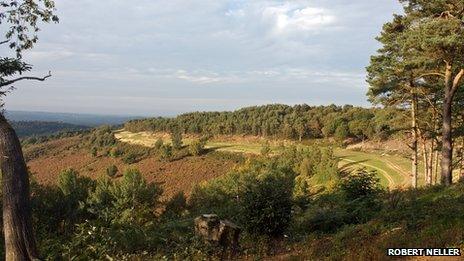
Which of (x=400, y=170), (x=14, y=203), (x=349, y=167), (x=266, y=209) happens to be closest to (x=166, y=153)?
(x=349, y=167)

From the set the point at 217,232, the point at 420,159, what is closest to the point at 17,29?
the point at 217,232

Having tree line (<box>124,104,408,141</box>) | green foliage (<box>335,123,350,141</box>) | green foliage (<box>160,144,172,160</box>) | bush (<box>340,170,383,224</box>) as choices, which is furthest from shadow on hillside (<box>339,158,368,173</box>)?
green foliage (<box>160,144,172,160</box>)

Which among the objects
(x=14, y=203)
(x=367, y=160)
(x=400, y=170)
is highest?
(x=14, y=203)

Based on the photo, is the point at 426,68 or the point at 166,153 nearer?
the point at 426,68

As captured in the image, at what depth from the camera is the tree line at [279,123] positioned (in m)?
89.2

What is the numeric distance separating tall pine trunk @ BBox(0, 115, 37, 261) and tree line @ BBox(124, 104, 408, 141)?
57061 millimetres

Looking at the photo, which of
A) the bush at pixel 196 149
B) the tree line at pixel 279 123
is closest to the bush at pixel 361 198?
the tree line at pixel 279 123

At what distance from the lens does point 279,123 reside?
11688 centimetres

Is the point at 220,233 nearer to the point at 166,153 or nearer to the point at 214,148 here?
the point at 166,153

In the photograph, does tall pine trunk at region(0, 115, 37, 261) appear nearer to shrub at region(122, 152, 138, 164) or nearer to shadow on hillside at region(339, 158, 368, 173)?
shadow on hillside at region(339, 158, 368, 173)

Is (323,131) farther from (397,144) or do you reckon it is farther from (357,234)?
(357,234)

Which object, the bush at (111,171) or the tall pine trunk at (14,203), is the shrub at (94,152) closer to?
the bush at (111,171)

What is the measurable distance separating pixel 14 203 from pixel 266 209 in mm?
7482

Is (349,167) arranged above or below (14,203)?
below
